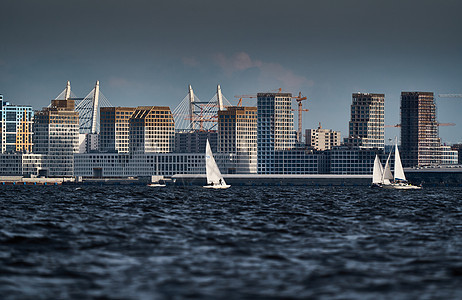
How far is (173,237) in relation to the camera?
62.0 metres

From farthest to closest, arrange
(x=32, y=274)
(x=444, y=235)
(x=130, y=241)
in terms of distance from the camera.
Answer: (x=444, y=235) < (x=130, y=241) < (x=32, y=274)

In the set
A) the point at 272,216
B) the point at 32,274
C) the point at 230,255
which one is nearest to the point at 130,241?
the point at 230,255

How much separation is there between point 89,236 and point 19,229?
9.20 metres

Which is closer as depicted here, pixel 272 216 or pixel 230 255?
pixel 230 255

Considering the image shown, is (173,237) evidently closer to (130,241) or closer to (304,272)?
(130,241)

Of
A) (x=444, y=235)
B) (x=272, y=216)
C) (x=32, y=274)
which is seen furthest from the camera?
(x=272, y=216)

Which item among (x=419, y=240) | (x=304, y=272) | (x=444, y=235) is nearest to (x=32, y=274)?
(x=304, y=272)

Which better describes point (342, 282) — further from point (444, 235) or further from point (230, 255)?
point (444, 235)

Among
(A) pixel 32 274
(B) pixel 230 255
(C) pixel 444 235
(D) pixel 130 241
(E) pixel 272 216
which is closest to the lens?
(A) pixel 32 274

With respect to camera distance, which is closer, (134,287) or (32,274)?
(134,287)

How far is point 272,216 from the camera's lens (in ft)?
293

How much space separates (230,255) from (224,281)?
985 cm

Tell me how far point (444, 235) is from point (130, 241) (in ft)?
88.2

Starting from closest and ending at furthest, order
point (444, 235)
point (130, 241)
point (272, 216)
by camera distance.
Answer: point (130, 241) < point (444, 235) < point (272, 216)
